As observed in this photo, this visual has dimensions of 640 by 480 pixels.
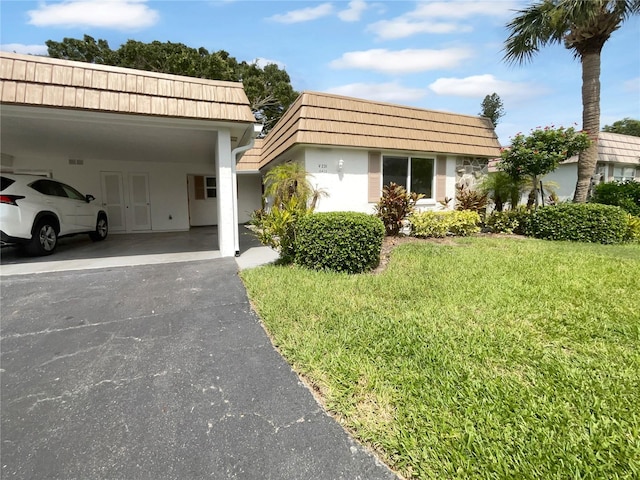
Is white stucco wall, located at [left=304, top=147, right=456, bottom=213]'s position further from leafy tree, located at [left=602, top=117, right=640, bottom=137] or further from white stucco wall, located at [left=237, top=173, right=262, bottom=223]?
leafy tree, located at [left=602, top=117, right=640, bottom=137]

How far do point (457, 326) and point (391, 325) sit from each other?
0.66 m

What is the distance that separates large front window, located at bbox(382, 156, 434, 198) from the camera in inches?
352

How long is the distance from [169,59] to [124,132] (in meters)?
14.0

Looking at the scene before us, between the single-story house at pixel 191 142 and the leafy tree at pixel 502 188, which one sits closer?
the single-story house at pixel 191 142

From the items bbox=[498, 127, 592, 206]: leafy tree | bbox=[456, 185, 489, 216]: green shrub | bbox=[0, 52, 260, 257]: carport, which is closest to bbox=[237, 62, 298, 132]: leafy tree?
bbox=[0, 52, 260, 257]: carport

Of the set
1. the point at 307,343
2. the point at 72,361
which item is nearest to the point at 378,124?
the point at 307,343

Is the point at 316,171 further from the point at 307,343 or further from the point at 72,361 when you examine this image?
the point at 72,361

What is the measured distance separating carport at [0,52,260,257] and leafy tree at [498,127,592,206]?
7.49 m

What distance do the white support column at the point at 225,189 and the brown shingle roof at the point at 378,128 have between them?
1.98 meters

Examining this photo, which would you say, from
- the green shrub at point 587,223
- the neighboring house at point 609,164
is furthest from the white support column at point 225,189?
the neighboring house at point 609,164

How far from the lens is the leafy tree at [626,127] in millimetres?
34062

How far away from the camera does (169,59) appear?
17.3 m

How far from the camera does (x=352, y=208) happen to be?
27.5 ft

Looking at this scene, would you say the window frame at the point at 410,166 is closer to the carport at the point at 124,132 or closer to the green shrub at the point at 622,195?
the carport at the point at 124,132
